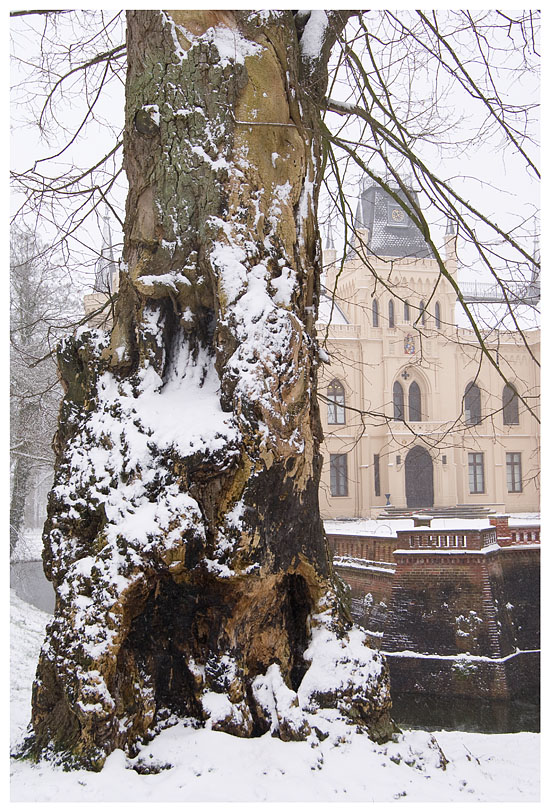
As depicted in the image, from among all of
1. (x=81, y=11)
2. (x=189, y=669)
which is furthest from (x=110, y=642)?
(x=81, y=11)

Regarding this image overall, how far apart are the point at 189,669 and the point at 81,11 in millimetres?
4942

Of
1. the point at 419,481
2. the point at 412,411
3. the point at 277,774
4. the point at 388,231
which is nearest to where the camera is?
the point at 277,774

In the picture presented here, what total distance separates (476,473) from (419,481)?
316cm

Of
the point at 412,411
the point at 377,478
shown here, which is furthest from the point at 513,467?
the point at 377,478

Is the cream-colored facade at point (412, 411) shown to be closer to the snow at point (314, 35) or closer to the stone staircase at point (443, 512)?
the stone staircase at point (443, 512)

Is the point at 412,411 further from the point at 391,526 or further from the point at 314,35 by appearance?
the point at 314,35

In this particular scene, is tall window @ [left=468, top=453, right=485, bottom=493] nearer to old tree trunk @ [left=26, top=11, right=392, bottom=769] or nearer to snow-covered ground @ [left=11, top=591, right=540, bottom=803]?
snow-covered ground @ [left=11, top=591, right=540, bottom=803]

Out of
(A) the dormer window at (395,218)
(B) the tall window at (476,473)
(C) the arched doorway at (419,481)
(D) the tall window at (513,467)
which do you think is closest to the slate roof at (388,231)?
(A) the dormer window at (395,218)

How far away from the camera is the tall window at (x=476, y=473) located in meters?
31.0

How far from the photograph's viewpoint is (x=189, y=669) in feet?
10.1

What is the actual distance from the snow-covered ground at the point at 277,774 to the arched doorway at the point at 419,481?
26.9 m

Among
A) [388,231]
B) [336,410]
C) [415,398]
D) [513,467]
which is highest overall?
[388,231]

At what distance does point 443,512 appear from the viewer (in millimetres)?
26203

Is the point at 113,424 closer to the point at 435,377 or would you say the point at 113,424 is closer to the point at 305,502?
the point at 305,502
